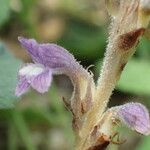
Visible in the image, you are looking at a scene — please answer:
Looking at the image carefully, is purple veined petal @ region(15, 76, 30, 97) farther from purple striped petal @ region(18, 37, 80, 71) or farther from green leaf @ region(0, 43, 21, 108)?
green leaf @ region(0, 43, 21, 108)

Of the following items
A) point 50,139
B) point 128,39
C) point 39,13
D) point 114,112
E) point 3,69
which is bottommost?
point 50,139

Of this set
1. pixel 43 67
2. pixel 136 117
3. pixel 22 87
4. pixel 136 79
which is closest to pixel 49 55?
pixel 43 67

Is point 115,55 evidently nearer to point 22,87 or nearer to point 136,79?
point 22,87

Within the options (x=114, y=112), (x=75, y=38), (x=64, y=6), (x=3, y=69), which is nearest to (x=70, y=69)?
(x=114, y=112)

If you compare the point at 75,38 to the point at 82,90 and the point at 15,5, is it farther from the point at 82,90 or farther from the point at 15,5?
the point at 82,90

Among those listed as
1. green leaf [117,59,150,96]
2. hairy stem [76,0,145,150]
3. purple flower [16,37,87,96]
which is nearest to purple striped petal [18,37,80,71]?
purple flower [16,37,87,96]

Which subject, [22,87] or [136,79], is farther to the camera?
[136,79]
